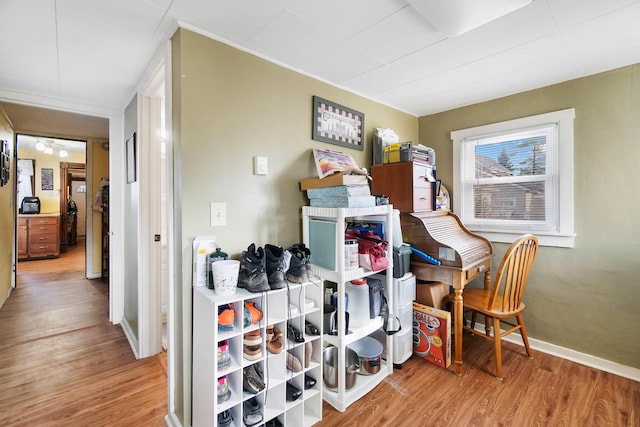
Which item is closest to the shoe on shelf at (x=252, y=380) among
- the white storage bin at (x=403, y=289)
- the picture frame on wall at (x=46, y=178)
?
the white storage bin at (x=403, y=289)

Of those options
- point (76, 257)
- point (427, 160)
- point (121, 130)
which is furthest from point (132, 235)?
point (76, 257)

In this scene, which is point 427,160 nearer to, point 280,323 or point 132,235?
point 280,323

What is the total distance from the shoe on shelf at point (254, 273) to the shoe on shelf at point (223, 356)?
0.28 metres

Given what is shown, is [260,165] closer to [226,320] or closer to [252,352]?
[226,320]

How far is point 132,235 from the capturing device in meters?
2.49

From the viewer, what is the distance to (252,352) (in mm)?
1389

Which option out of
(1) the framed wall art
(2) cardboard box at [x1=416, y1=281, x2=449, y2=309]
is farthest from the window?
(1) the framed wall art

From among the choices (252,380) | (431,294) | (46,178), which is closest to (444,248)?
(431,294)

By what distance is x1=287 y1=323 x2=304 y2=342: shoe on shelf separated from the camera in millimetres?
1538

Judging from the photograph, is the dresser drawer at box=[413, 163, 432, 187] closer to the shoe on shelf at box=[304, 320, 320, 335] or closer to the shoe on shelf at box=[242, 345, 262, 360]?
the shoe on shelf at box=[304, 320, 320, 335]

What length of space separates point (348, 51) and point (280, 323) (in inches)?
64.7

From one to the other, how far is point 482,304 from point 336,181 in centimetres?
146

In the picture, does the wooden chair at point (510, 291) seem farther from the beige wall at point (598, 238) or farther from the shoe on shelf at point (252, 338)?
the shoe on shelf at point (252, 338)

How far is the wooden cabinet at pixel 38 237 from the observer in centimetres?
552
